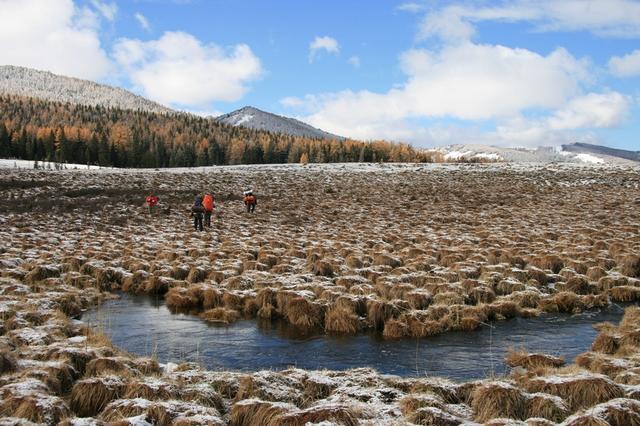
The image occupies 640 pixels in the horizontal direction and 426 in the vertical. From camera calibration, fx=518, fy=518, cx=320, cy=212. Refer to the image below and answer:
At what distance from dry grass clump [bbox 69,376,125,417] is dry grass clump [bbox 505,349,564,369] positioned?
20.7ft

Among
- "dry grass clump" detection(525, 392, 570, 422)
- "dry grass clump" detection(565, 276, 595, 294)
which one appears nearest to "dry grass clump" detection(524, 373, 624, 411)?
"dry grass clump" detection(525, 392, 570, 422)

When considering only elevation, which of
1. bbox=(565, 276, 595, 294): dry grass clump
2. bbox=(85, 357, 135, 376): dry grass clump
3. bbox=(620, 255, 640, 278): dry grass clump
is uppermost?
bbox=(620, 255, 640, 278): dry grass clump

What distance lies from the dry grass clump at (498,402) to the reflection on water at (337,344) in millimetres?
1520

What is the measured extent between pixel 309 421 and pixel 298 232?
19.0 m

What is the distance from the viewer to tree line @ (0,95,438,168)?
11019 cm

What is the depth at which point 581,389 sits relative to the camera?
22.5 ft

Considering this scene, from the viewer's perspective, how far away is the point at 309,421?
6.12 meters

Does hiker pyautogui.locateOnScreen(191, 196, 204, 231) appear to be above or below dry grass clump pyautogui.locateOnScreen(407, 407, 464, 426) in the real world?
above

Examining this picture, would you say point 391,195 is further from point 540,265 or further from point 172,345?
point 172,345

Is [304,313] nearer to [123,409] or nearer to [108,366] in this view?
[108,366]

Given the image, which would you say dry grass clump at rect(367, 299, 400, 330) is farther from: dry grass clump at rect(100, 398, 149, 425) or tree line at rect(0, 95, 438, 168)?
tree line at rect(0, 95, 438, 168)

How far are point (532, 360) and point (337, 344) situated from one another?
3.64 metres

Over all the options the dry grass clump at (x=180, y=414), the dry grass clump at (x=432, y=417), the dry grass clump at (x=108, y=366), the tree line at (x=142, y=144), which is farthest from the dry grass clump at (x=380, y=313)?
the tree line at (x=142, y=144)

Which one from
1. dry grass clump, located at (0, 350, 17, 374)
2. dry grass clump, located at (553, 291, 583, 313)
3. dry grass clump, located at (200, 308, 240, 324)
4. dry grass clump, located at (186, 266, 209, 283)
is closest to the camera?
dry grass clump, located at (0, 350, 17, 374)
